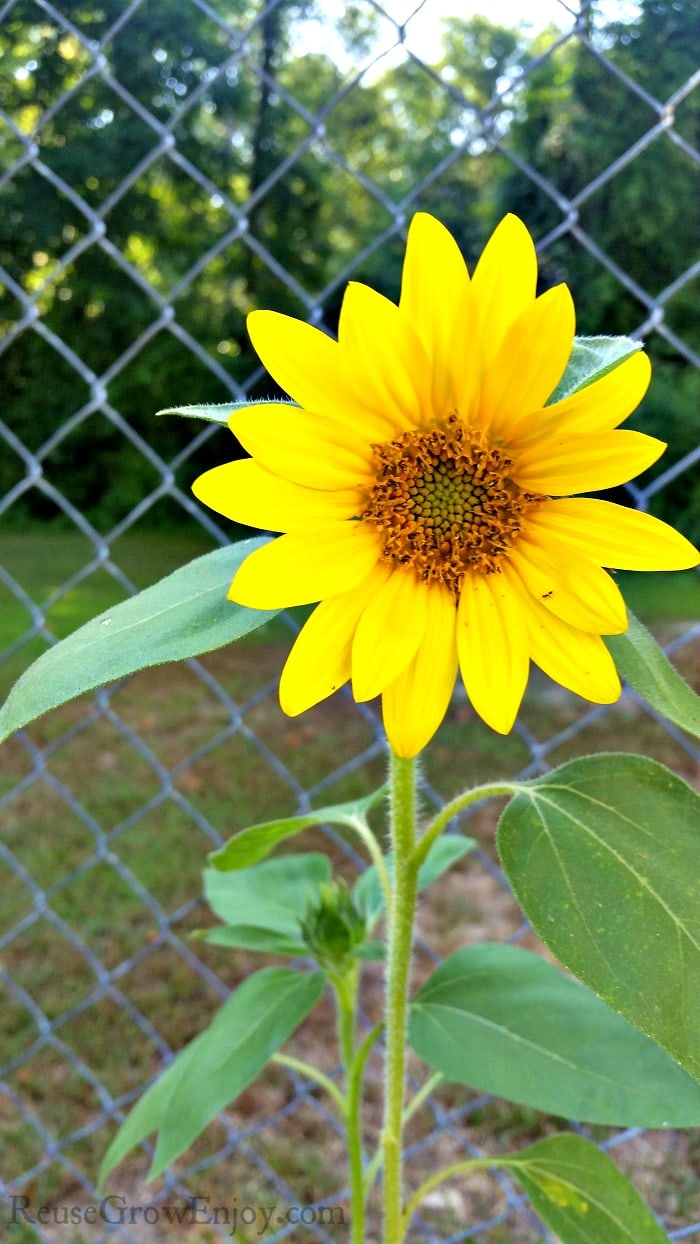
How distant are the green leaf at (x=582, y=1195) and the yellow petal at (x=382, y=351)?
0.48 meters

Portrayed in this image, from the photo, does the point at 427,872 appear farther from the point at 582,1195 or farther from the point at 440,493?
the point at 440,493

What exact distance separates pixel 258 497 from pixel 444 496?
9 centimetres

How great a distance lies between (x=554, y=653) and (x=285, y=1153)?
101 centimetres

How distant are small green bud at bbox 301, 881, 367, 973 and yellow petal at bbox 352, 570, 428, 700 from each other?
0.92 ft

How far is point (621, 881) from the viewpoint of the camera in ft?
1.45

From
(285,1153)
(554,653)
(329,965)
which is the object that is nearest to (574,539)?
(554,653)

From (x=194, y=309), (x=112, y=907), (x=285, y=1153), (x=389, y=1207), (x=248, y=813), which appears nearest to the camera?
(x=389, y=1207)

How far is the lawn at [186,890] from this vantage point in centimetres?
116

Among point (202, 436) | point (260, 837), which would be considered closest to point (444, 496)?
point (260, 837)

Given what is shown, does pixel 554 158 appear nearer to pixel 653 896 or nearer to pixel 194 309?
pixel 194 309

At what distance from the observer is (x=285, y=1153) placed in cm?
120

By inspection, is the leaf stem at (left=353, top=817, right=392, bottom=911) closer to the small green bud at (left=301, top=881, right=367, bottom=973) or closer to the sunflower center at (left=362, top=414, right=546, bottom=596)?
the small green bud at (left=301, top=881, right=367, bottom=973)

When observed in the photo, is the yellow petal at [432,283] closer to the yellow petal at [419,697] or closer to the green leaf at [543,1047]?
the yellow petal at [419,697]

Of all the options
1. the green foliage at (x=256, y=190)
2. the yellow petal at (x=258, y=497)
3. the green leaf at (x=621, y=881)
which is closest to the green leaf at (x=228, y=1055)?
the green leaf at (x=621, y=881)
